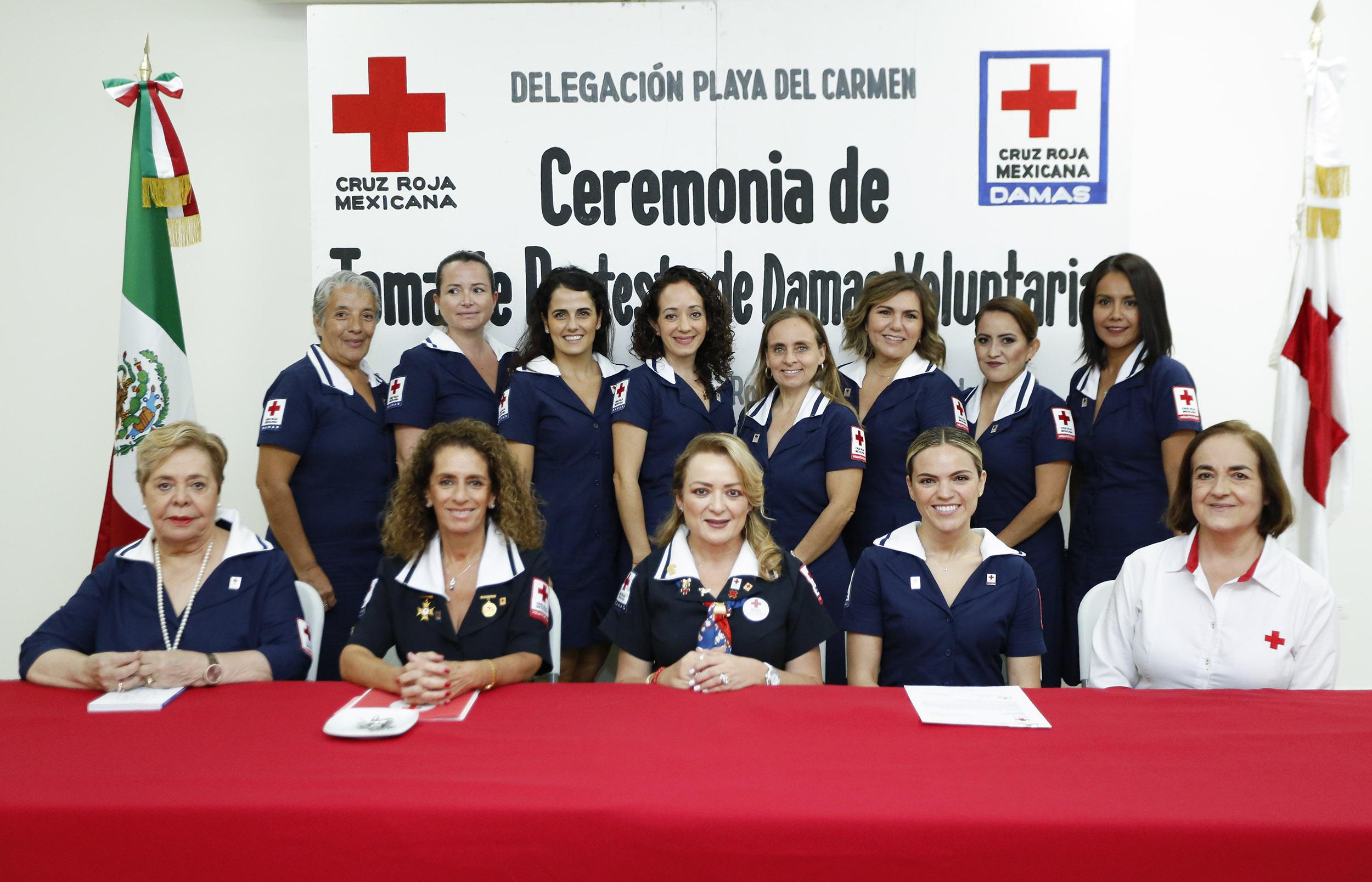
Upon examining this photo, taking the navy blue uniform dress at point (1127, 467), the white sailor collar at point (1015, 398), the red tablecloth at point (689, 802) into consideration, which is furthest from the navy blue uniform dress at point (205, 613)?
the navy blue uniform dress at point (1127, 467)

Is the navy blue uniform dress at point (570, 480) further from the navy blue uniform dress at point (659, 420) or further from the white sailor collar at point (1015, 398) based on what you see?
the white sailor collar at point (1015, 398)

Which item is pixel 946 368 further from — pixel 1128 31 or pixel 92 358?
pixel 92 358

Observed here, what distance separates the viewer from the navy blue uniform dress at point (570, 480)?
2695 mm

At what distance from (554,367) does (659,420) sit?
1.06ft

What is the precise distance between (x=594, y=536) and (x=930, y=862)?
1631 millimetres

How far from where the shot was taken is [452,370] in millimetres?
2844

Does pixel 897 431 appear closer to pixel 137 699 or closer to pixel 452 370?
pixel 452 370

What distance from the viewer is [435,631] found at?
77.1 inches

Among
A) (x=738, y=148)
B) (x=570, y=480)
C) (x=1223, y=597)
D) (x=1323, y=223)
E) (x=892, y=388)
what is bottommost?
(x=1223, y=597)

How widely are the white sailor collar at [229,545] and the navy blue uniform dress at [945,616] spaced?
3.90 feet

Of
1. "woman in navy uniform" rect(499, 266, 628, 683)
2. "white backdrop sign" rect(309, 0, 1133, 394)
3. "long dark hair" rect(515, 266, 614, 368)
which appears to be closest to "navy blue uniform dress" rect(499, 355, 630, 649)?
"woman in navy uniform" rect(499, 266, 628, 683)

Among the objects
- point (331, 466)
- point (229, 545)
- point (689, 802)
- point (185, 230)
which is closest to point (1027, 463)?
point (689, 802)

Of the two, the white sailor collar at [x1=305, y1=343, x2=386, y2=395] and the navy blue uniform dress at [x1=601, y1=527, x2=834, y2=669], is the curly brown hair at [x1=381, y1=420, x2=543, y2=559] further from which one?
the white sailor collar at [x1=305, y1=343, x2=386, y2=395]

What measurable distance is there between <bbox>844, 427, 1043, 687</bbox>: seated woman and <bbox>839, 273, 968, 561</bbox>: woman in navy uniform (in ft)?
2.06
